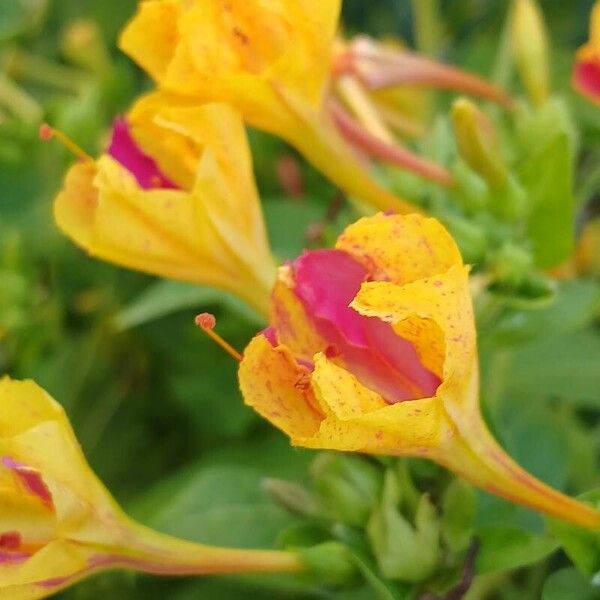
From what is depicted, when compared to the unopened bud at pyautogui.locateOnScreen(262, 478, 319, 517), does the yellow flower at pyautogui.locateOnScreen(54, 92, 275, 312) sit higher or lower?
higher

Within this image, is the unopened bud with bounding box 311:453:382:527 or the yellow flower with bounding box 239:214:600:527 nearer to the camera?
the yellow flower with bounding box 239:214:600:527

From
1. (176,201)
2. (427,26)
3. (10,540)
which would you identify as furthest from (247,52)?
(427,26)

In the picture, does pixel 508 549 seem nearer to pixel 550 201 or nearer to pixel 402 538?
pixel 402 538

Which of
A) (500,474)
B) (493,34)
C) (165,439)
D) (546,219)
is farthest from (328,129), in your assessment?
(493,34)

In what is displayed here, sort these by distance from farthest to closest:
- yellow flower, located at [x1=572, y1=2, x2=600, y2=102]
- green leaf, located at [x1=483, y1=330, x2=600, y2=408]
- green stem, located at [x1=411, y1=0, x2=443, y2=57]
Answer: green stem, located at [x1=411, y1=0, x2=443, y2=57] → green leaf, located at [x1=483, y1=330, x2=600, y2=408] → yellow flower, located at [x1=572, y1=2, x2=600, y2=102]

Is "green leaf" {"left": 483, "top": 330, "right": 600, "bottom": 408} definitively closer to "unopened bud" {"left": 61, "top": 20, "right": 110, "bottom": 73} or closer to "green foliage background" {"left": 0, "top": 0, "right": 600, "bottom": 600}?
"green foliage background" {"left": 0, "top": 0, "right": 600, "bottom": 600}

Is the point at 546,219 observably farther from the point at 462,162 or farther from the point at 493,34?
the point at 493,34

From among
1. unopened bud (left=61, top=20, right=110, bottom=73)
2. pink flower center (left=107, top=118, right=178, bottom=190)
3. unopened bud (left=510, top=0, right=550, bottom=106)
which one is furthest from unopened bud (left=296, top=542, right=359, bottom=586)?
unopened bud (left=61, top=20, right=110, bottom=73)
